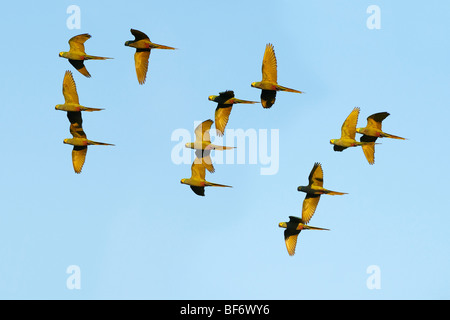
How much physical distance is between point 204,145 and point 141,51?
25.1 feet

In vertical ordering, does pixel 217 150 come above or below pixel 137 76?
below

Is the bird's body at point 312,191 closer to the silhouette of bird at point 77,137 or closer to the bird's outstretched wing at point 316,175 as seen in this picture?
the bird's outstretched wing at point 316,175

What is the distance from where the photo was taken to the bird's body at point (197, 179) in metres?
59.7

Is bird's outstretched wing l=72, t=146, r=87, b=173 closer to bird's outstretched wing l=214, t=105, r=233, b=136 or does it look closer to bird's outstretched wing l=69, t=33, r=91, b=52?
bird's outstretched wing l=69, t=33, r=91, b=52

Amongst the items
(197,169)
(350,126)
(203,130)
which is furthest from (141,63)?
(350,126)

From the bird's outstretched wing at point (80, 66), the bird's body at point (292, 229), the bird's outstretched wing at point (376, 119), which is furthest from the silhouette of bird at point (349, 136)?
the bird's outstretched wing at point (80, 66)

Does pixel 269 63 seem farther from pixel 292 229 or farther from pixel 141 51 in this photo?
pixel 292 229

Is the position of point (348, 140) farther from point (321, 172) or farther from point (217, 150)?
point (217, 150)

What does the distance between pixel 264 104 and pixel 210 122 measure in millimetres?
3981

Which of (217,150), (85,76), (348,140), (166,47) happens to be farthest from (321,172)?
(85,76)

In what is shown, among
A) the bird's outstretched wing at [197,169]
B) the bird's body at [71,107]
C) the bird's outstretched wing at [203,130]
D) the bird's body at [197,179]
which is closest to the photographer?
the bird's outstretched wing at [203,130]

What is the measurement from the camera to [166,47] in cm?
5944
